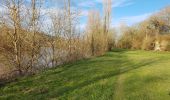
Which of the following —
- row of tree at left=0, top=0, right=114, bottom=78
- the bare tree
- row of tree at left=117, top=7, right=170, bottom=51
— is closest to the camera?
row of tree at left=0, top=0, right=114, bottom=78

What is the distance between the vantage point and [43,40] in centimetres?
1672

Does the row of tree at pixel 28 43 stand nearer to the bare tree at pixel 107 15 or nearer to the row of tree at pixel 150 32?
the bare tree at pixel 107 15

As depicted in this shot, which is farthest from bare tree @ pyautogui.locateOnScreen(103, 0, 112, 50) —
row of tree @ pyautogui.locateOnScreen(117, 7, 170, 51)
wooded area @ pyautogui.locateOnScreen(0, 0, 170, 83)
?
row of tree @ pyautogui.locateOnScreen(117, 7, 170, 51)

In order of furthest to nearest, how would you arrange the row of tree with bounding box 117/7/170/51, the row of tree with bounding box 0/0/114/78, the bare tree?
the row of tree with bounding box 117/7/170/51, the bare tree, the row of tree with bounding box 0/0/114/78

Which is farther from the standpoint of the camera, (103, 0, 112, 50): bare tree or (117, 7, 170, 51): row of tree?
(117, 7, 170, 51): row of tree

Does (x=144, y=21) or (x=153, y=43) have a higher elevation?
(x=144, y=21)

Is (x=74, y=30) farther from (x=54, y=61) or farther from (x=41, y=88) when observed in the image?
(x=41, y=88)

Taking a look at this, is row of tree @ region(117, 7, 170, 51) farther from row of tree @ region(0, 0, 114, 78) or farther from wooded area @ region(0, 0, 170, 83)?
row of tree @ region(0, 0, 114, 78)

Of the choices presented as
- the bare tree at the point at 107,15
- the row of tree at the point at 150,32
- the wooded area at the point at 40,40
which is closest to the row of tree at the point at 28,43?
the wooded area at the point at 40,40

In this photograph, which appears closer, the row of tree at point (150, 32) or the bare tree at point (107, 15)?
the bare tree at point (107, 15)

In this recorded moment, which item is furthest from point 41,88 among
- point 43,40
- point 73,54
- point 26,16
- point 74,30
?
point 74,30

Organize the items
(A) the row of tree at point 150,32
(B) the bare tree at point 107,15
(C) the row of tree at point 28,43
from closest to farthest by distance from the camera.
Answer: (C) the row of tree at point 28,43 → (B) the bare tree at point 107,15 → (A) the row of tree at point 150,32

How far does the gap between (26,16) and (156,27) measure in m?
58.5

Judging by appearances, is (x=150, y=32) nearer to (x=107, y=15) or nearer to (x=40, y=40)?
(x=107, y=15)
